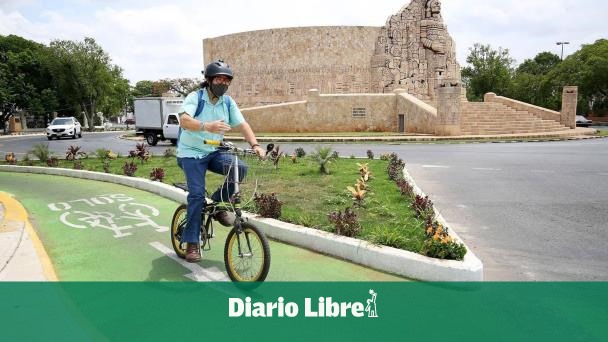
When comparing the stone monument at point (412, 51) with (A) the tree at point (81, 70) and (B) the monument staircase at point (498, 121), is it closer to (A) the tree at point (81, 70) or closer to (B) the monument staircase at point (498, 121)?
(B) the monument staircase at point (498, 121)

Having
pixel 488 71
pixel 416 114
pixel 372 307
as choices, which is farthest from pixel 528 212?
pixel 488 71

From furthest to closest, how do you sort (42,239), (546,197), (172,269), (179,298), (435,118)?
1. (435,118)
2. (546,197)
3. (42,239)
4. (172,269)
5. (179,298)

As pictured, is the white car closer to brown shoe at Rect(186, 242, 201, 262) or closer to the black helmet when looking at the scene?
brown shoe at Rect(186, 242, 201, 262)

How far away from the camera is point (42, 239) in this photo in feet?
18.7

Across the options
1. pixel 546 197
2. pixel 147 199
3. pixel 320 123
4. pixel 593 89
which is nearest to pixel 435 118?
pixel 320 123

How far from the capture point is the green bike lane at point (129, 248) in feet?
14.3

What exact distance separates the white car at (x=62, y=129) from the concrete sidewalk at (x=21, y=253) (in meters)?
28.9

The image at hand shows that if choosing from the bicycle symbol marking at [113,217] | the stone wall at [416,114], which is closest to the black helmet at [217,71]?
the bicycle symbol marking at [113,217]

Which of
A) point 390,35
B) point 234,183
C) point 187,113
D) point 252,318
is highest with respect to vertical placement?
point 390,35

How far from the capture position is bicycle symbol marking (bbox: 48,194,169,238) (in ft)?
20.6

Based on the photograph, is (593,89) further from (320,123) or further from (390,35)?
(320,123)

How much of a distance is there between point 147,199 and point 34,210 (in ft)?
5.94

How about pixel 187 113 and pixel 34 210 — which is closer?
pixel 187 113

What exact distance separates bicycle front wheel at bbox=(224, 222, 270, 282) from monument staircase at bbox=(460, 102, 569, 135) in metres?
26.0
